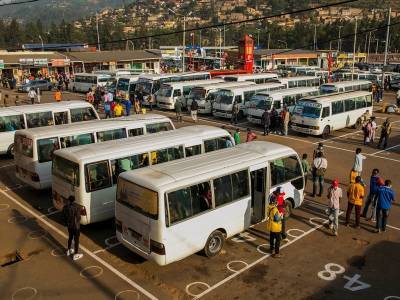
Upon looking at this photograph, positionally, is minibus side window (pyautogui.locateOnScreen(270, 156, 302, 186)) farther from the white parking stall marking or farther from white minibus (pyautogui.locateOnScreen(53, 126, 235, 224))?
the white parking stall marking

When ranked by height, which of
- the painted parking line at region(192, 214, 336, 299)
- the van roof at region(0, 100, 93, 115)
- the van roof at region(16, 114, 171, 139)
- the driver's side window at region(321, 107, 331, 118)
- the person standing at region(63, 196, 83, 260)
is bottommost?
the painted parking line at region(192, 214, 336, 299)

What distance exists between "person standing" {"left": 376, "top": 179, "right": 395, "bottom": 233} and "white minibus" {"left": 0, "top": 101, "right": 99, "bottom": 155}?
14002 millimetres

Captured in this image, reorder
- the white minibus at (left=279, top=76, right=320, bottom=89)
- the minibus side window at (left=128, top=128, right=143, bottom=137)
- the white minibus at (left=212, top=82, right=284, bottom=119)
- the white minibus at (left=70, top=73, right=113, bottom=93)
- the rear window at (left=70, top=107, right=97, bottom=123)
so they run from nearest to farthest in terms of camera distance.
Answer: the minibus side window at (left=128, top=128, right=143, bottom=137), the rear window at (left=70, top=107, right=97, bottom=123), the white minibus at (left=212, top=82, right=284, bottom=119), the white minibus at (left=279, top=76, right=320, bottom=89), the white minibus at (left=70, top=73, right=113, bottom=93)

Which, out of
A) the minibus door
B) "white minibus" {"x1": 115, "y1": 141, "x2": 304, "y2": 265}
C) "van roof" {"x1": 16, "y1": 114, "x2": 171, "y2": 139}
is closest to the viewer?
"white minibus" {"x1": 115, "y1": 141, "x2": 304, "y2": 265}

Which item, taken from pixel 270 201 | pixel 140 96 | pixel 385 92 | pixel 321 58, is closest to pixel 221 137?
pixel 270 201

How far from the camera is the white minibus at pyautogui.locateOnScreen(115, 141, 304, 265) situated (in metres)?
9.31

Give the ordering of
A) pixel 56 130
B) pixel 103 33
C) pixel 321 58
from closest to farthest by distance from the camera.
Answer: pixel 56 130
pixel 321 58
pixel 103 33

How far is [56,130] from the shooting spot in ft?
47.9

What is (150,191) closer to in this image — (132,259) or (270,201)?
(132,259)

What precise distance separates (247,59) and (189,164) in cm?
4884

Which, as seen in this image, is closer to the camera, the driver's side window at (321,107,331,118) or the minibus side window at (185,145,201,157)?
the minibus side window at (185,145,201,157)

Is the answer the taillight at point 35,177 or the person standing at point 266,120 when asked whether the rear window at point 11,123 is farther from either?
the person standing at point 266,120

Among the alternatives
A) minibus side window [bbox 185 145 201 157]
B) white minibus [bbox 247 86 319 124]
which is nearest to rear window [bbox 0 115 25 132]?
minibus side window [bbox 185 145 201 157]

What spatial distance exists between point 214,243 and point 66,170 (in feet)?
15.4
